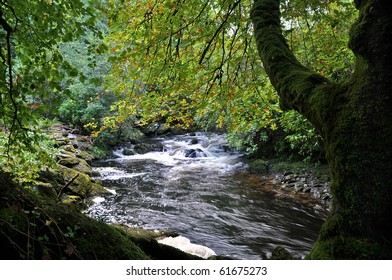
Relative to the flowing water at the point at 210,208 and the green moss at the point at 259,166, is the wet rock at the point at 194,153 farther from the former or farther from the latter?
the green moss at the point at 259,166

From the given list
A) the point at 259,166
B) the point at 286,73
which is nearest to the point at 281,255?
the point at 286,73

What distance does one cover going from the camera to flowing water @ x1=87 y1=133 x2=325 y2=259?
6.80m

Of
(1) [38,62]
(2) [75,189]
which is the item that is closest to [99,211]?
(2) [75,189]

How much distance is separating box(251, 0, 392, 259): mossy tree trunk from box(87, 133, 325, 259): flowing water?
14.2ft

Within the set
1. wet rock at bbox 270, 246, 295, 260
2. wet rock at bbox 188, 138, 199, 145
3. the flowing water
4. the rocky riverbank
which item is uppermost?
wet rock at bbox 188, 138, 199, 145

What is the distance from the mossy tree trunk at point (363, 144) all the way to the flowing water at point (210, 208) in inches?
170

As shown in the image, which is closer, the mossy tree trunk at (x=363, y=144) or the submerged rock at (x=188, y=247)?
the mossy tree trunk at (x=363, y=144)

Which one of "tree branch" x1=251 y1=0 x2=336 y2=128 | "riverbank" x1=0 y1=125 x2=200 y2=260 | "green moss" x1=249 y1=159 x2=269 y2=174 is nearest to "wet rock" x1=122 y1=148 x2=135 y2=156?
"green moss" x1=249 y1=159 x2=269 y2=174

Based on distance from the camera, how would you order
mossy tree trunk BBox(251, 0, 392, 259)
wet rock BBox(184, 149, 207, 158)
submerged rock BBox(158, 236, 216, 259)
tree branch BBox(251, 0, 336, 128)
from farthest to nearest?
wet rock BBox(184, 149, 207, 158), submerged rock BBox(158, 236, 216, 259), tree branch BBox(251, 0, 336, 128), mossy tree trunk BBox(251, 0, 392, 259)

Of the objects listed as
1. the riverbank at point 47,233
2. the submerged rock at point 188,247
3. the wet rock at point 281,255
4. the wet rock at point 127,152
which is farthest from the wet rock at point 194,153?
the riverbank at point 47,233

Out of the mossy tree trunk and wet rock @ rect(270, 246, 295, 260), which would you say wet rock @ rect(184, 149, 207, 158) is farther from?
the mossy tree trunk

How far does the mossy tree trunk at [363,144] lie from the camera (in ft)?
5.72

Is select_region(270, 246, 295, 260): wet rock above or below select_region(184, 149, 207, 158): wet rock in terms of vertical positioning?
below

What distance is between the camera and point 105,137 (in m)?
17.5
